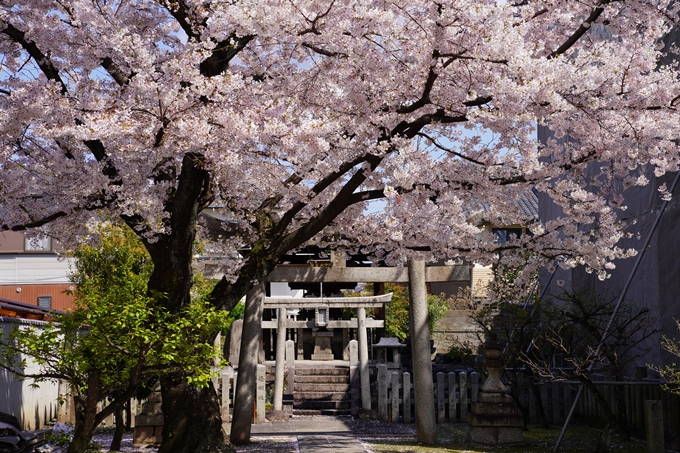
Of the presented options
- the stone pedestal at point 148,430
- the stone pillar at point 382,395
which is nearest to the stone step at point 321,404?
the stone pillar at point 382,395

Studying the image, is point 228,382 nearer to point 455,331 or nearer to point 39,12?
point 39,12

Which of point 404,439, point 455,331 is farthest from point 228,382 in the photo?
point 455,331

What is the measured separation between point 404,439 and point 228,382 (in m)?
Result: 3.60

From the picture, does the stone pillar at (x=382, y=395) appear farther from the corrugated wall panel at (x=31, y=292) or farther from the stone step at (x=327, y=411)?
the corrugated wall panel at (x=31, y=292)

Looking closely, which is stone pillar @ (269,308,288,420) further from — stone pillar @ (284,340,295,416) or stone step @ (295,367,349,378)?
stone step @ (295,367,349,378)

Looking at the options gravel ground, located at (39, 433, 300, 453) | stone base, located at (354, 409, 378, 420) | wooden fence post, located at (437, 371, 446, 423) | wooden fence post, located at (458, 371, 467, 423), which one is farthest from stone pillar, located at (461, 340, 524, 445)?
stone base, located at (354, 409, 378, 420)

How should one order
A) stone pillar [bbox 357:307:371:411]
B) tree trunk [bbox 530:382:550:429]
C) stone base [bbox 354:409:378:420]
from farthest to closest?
stone pillar [bbox 357:307:371:411] → stone base [bbox 354:409:378:420] → tree trunk [bbox 530:382:550:429]

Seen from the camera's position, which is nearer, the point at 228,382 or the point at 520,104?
the point at 520,104

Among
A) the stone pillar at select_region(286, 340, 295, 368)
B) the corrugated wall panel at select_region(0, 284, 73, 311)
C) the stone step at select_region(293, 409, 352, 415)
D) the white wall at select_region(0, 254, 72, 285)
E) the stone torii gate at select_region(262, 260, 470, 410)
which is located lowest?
the stone step at select_region(293, 409, 352, 415)

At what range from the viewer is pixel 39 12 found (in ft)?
24.5

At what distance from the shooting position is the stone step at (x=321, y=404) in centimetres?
1633

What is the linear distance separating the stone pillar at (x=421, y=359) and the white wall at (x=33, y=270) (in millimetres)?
22784

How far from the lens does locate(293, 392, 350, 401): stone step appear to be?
16484 mm

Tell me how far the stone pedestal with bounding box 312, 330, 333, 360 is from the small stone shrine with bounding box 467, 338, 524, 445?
29.2 feet
